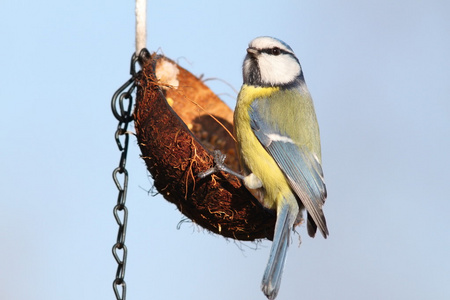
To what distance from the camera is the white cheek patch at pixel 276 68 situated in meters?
2.60

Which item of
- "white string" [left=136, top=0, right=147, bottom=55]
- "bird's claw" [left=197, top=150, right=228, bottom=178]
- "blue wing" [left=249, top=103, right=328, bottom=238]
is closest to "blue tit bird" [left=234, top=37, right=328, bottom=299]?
"blue wing" [left=249, top=103, right=328, bottom=238]

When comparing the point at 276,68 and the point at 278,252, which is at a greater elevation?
the point at 276,68

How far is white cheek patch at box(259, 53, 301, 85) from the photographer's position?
2600mm

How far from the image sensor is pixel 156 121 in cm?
233

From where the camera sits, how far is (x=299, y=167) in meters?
2.33

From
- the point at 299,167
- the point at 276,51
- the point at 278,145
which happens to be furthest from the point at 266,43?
the point at 299,167

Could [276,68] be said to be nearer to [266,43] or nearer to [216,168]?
[266,43]

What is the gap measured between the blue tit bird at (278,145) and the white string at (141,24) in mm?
456

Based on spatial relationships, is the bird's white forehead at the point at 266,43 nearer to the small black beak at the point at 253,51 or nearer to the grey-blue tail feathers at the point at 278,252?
the small black beak at the point at 253,51

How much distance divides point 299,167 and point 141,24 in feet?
2.90

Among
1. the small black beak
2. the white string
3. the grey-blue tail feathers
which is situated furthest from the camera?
the small black beak

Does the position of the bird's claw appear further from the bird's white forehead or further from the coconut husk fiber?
the bird's white forehead

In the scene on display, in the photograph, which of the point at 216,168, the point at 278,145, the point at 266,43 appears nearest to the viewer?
the point at 216,168

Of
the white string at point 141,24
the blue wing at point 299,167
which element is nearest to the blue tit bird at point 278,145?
the blue wing at point 299,167
